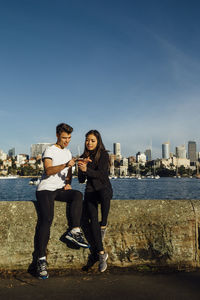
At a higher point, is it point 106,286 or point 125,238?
point 125,238

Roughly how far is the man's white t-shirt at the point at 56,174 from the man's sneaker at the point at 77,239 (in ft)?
2.48

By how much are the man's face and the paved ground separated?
202 centimetres

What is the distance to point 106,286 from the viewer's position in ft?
12.1

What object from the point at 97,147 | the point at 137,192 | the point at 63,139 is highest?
the point at 63,139

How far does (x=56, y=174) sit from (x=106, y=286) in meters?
1.85

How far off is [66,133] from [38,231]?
63.2 inches

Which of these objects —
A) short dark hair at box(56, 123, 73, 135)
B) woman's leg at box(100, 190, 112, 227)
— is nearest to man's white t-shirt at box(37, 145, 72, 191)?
short dark hair at box(56, 123, 73, 135)

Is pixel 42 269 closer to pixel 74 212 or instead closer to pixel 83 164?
pixel 74 212

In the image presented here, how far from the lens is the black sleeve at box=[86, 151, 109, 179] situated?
4.48 metres

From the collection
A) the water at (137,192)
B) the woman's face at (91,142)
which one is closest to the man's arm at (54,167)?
the woman's face at (91,142)

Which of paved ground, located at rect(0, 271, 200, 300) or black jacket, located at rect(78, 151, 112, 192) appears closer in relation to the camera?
paved ground, located at rect(0, 271, 200, 300)

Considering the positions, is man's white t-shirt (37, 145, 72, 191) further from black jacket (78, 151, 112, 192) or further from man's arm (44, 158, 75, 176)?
black jacket (78, 151, 112, 192)

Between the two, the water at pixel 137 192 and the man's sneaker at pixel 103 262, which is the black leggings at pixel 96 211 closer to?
the man's sneaker at pixel 103 262

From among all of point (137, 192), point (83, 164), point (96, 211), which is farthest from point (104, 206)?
point (137, 192)
